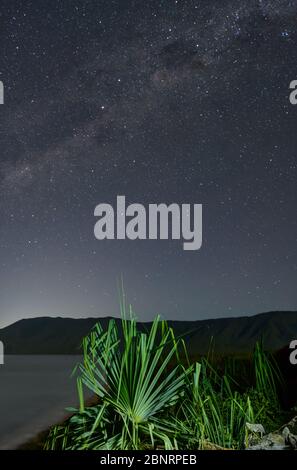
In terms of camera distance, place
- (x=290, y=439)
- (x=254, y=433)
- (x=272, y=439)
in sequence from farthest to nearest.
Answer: (x=254, y=433) < (x=272, y=439) < (x=290, y=439)

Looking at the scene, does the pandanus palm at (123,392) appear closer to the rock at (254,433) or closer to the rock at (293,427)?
the rock at (254,433)

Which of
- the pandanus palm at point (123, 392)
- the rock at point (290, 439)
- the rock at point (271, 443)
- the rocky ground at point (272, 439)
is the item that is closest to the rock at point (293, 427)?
the rocky ground at point (272, 439)

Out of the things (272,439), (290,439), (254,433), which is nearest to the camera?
(290,439)

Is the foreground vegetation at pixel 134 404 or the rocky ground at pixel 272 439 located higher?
the foreground vegetation at pixel 134 404

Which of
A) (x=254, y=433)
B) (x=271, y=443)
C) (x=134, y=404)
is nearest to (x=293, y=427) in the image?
(x=254, y=433)

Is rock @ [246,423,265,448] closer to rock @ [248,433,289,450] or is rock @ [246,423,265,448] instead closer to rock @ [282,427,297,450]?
rock @ [248,433,289,450]

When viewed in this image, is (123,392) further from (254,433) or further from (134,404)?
(254,433)

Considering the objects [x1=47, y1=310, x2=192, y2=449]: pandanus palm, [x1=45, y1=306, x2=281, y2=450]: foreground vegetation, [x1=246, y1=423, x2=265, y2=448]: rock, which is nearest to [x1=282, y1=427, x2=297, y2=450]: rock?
[x1=246, y1=423, x2=265, y2=448]: rock

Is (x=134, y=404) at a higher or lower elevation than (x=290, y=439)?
higher

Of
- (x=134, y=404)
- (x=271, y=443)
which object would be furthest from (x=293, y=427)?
(x=134, y=404)

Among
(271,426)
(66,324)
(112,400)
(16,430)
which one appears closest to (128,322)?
(112,400)

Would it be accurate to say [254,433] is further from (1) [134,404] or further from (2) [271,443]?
(1) [134,404]

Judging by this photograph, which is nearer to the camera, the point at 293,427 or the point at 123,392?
the point at 123,392
